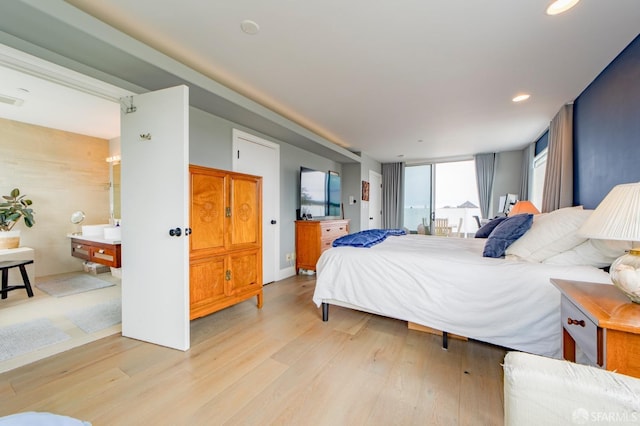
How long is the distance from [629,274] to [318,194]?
399 centimetres

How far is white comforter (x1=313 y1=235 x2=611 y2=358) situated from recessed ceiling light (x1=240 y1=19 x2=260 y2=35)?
1.93 metres

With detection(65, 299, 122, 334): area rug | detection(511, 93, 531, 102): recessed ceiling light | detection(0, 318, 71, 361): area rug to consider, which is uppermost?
detection(511, 93, 531, 102): recessed ceiling light

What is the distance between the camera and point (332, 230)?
181 inches

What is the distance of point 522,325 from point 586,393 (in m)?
1.31

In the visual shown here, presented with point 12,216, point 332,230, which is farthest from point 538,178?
point 12,216

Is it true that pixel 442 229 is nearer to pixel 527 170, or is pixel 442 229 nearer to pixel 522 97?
pixel 527 170

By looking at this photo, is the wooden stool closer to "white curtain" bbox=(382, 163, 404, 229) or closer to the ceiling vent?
the ceiling vent

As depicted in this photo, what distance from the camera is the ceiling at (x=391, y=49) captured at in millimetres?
1656

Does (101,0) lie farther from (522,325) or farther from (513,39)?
(522,325)

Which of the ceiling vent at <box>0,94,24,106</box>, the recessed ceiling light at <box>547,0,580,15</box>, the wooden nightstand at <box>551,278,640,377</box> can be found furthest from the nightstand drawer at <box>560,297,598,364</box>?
the ceiling vent at <box>0,94,24,106</box>

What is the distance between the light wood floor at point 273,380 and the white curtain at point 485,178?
15.6 feet

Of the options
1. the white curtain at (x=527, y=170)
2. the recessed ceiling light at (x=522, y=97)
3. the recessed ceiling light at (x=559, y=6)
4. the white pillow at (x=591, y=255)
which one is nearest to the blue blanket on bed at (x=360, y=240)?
the white pillow at (x=591, y=255)

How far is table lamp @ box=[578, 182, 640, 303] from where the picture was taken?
1.01 m

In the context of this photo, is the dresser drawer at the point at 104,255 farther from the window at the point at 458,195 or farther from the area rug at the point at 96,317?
the window at the point at 458,195
